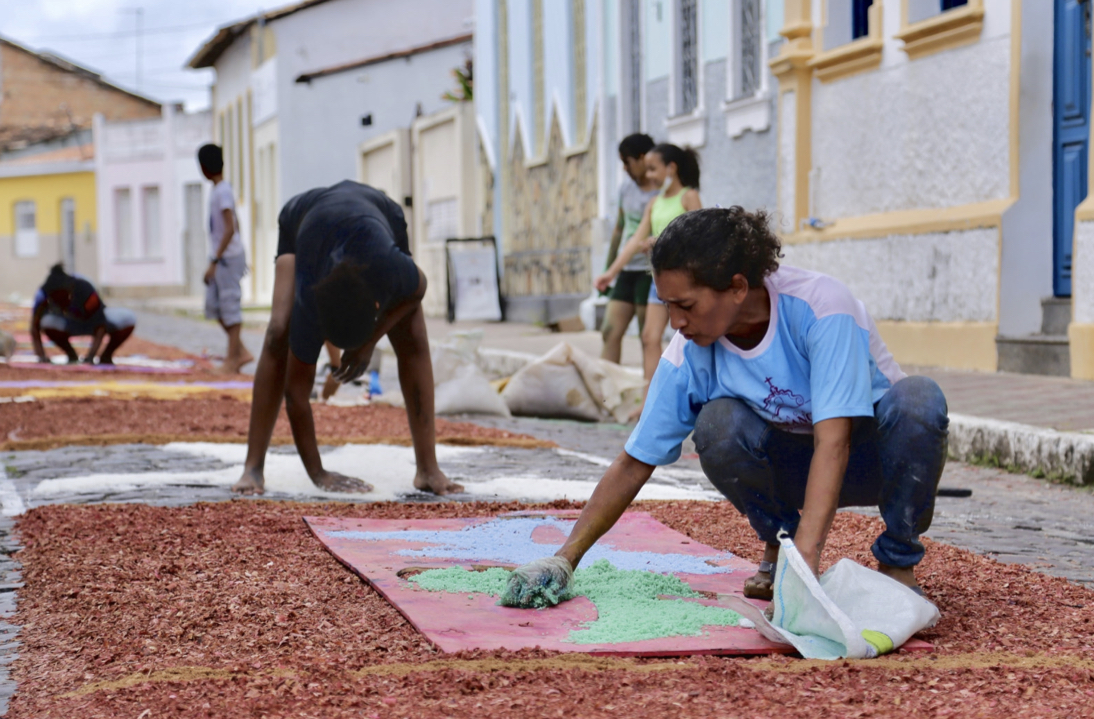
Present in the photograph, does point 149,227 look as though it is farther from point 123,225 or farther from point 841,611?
point 841,611

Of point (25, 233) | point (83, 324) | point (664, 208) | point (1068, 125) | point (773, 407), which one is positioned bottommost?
point (83, 324)

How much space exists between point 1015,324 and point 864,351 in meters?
7.07

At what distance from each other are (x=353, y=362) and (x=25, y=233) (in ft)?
168

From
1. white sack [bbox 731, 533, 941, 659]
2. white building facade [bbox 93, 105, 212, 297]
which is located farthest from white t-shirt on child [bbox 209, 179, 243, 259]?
white building facade [bbox 93, 105, 212, 297]

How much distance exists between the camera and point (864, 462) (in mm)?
3592

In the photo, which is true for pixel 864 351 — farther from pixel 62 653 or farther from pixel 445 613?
pixel 62 653

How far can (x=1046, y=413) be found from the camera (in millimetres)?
7543

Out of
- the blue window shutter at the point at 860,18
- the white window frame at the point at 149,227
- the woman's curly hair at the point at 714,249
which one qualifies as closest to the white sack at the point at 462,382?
the blue window shutter at the point at 860,18

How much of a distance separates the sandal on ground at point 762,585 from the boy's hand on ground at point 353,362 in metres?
1.85

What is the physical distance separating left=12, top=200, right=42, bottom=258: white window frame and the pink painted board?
51.1 m

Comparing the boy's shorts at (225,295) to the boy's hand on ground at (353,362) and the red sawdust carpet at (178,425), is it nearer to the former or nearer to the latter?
the red sawdust carpet at (178,425)

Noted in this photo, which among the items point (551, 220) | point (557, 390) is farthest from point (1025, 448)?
point (551, 220)

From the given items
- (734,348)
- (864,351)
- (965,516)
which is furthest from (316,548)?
(965,516)

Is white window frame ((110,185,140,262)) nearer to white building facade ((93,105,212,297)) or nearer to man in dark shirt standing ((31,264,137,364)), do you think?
white building facade ((93,105,212,297))
